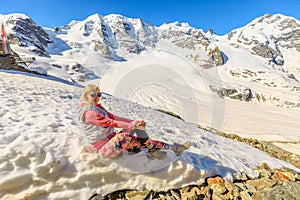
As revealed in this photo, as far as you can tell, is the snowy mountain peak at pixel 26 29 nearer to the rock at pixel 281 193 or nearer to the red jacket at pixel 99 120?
the red jacket at pixel 99 120

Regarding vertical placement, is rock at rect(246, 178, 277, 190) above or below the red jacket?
below

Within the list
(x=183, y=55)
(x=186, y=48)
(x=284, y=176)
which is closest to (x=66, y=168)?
(x=284, y=176)

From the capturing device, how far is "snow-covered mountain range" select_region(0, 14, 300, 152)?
116ft

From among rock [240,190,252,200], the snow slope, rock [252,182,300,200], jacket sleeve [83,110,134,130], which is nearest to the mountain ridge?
the snow slope

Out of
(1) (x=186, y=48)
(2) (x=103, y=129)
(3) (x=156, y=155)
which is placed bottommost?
(3) (x=156, y=155)

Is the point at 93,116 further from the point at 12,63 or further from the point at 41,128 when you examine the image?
the point at 12,63

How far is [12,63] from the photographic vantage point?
711 inches

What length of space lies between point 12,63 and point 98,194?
1919 cm

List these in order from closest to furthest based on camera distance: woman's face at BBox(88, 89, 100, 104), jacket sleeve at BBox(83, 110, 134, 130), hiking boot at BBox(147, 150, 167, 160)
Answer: jacket sleeve at BBox(83, 110, 134, 130)
woman's face at BBox(88, 89, 100, 104)
hiking boot at BBox(147, 150, 167, 160)

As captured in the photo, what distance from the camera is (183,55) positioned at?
108 feet

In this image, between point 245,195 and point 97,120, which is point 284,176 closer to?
point 245,195

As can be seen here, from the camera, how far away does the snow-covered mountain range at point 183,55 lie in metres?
35.4

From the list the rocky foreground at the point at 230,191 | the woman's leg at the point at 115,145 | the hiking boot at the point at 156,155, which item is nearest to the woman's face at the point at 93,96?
the woman's leg at the point at 115,145

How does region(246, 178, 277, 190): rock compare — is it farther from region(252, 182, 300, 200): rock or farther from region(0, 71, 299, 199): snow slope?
region(0, 71, 299, 199): snow slope
